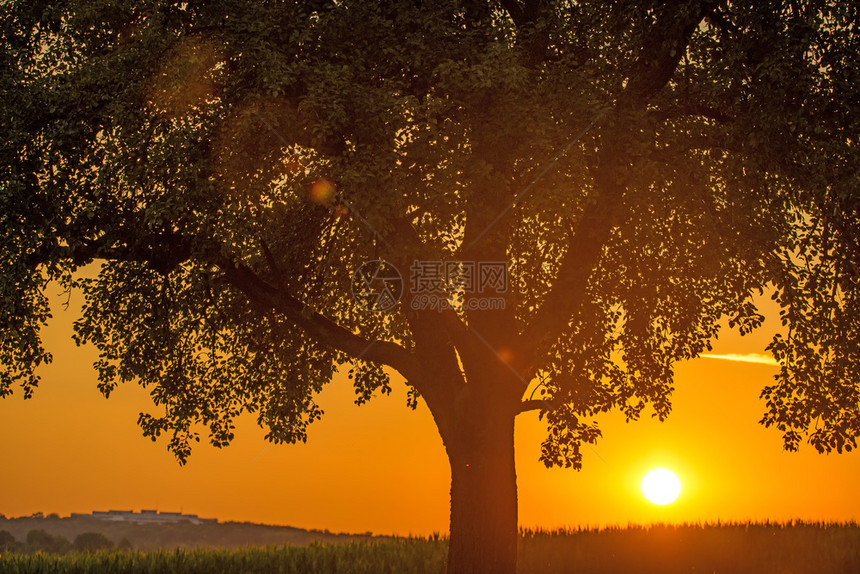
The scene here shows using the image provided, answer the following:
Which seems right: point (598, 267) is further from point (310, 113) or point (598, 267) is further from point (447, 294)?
point (310, 113)

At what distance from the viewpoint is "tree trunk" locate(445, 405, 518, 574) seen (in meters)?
15.8

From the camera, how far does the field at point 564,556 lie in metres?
20.4

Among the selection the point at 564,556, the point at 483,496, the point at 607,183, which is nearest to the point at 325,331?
the point at 483,496

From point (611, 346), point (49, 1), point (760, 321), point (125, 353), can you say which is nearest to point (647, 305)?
point (611, 346)

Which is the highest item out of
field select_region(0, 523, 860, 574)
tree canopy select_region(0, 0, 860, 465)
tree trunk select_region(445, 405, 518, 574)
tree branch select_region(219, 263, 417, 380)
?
tree canopy select_region(0, 0, 860, 465)

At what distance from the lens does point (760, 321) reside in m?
17.7

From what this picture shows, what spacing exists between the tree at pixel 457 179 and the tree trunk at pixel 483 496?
6cm

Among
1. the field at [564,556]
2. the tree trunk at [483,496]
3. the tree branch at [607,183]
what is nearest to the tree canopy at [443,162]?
the tree branch at [607,183]

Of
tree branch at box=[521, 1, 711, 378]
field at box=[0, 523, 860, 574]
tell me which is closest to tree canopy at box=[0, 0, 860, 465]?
tree branch at box=[521, 1, 711, 378]

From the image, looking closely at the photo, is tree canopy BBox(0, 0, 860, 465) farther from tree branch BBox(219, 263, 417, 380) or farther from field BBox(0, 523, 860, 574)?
field BBox(0, 523, 860, 574)

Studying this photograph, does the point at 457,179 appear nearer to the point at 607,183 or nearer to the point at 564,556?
the point at 607,183

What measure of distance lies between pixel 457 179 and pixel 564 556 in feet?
38.3

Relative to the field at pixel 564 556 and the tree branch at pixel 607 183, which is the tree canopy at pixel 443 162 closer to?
the tree branch at pixel 607 183

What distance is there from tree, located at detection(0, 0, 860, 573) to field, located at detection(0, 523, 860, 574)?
15.8ft
